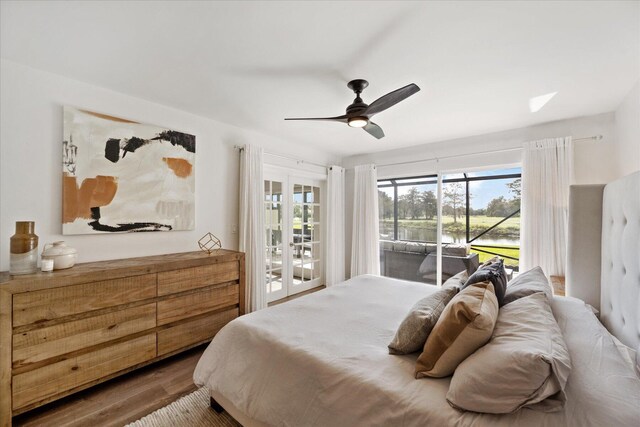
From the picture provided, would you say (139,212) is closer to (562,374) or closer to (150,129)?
(150,129)

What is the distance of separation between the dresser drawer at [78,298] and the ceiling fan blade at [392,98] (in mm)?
2297

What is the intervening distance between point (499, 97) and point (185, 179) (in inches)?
129

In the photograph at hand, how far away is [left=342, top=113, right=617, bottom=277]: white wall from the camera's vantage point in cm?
289

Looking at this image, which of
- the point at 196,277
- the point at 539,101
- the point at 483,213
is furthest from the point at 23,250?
the point at 483,213

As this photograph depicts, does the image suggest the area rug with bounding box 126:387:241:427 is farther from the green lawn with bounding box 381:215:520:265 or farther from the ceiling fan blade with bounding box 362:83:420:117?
the green lawn with bounding box 381:215:520:265

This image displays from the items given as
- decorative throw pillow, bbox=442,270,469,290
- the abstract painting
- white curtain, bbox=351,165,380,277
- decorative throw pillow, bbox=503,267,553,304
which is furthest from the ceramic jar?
white curtain, bbox=351,165,380,277

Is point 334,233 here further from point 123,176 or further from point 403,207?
point 123,176

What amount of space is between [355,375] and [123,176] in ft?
8.58

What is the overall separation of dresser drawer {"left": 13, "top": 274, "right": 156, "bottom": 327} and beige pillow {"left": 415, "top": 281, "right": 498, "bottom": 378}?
2.19 metres

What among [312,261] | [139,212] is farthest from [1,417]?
→ [312,261]

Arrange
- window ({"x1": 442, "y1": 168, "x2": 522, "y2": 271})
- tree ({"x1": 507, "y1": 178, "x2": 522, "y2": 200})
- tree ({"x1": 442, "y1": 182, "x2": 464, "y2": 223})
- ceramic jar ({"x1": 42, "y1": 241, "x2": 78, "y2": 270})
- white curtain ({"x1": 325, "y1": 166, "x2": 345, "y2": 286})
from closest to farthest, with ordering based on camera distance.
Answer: ceramic jar ({"x1": 42, "y1": 241, "x2": 78, "y2": 270})
tree ({"x1": 507, "y1": 178, "x2": 522, "y2": 200})
window ({"x1": 442, "y1": 168, "x2": 522, "y2": 271})
tree ({"x1": 442, "y1": 182, "x2": 464, "y2": 223})
white curtain ({"x1": 325, "y1": 166, "x2": 345, "y2": 286})

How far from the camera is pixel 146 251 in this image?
8.80 ft

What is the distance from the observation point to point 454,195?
4.13 m

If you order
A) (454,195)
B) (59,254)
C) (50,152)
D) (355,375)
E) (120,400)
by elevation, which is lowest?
(120,400)
